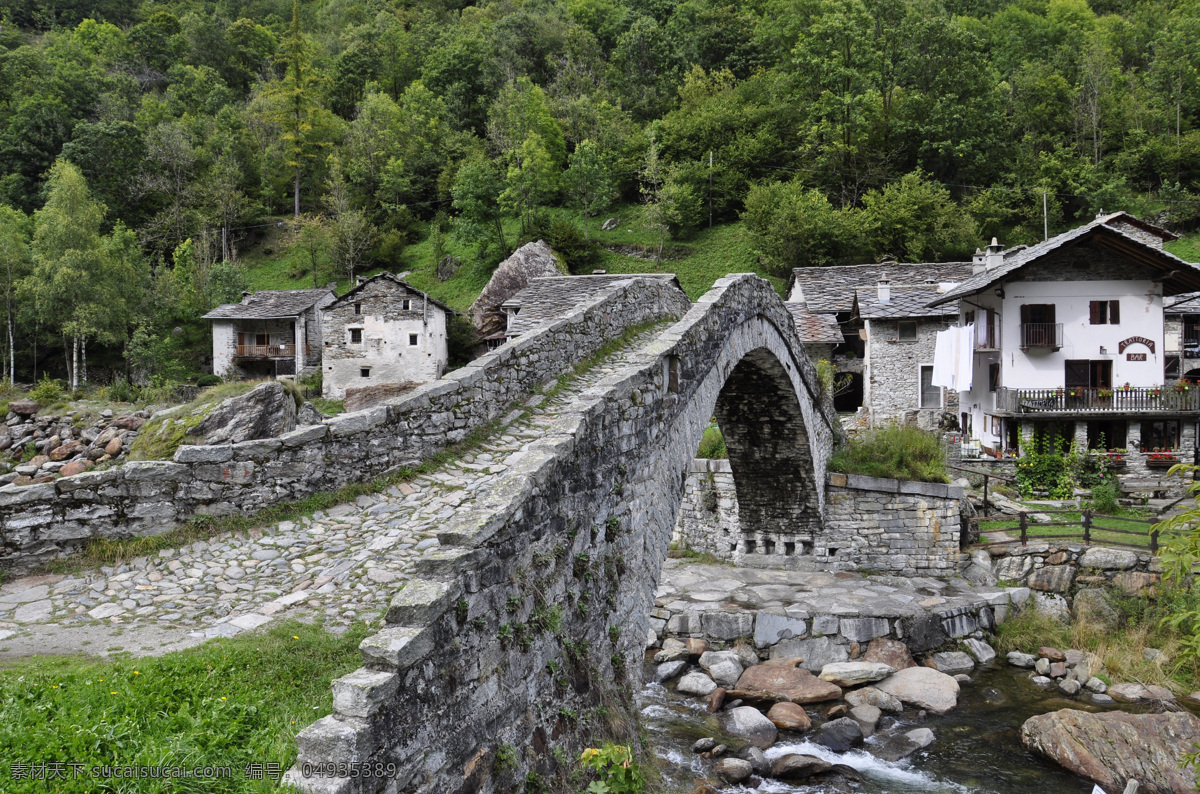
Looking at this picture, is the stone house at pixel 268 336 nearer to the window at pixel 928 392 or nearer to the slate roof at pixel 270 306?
the slate roof at pixel 270 306

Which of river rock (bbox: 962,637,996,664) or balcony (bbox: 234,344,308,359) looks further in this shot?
balcony (bbox: 234,344,308,359)

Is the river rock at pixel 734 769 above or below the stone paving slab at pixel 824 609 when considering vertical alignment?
below

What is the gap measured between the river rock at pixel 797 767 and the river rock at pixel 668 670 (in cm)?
305

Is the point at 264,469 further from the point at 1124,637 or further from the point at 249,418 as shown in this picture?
the point at 1124,637

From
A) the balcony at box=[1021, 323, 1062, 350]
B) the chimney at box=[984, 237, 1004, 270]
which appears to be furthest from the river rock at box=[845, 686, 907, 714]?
the chimney at box=[984, 237, 1004, 270]

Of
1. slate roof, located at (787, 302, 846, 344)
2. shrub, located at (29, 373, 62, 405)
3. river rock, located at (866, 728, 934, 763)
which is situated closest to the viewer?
river rock, located at (866, 728, 934, 763)

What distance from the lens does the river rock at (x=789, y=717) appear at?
1075 centimetres

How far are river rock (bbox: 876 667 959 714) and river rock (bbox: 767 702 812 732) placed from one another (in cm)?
182

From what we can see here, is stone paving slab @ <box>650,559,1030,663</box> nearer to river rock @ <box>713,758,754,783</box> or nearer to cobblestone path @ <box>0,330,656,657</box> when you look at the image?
river rock @ <box>713,758,754,783</box>

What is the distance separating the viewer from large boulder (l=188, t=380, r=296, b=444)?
54.3 feet

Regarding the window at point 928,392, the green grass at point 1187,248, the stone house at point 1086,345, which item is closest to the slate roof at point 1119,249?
the stone house at point 1086,345

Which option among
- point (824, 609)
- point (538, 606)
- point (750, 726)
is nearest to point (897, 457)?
point (824, 609)

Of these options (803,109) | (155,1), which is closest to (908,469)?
(803,109)

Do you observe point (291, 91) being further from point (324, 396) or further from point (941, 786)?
point (941, 786)
